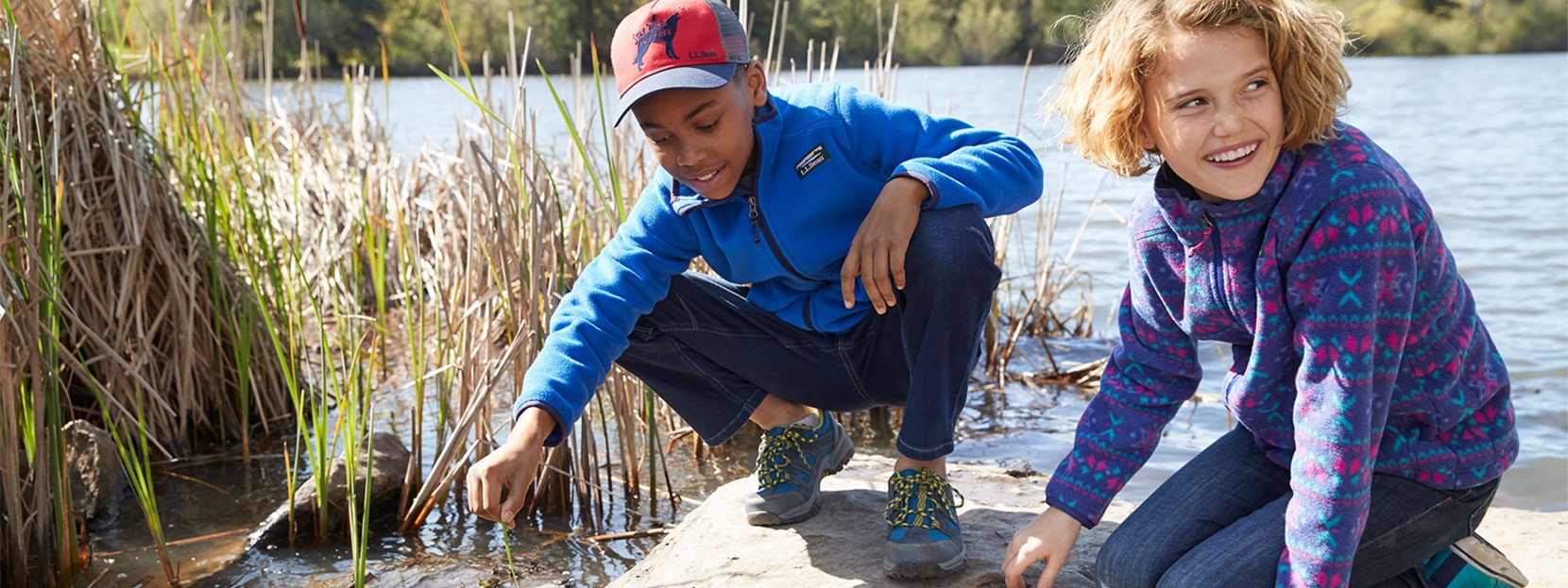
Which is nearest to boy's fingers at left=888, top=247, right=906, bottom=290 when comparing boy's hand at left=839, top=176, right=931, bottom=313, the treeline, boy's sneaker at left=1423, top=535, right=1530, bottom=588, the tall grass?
boy's hand at left=839, top=176, right=931, bottom=313

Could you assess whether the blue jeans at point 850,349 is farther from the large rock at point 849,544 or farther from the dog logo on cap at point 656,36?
the dog logo on cap at point 656,36

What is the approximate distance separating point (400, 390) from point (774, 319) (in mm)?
2236

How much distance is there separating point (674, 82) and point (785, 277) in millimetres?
481

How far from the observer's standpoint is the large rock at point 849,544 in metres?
2.02

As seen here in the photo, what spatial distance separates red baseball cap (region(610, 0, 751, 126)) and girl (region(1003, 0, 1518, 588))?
0.54 m

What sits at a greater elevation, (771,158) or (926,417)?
(771,158)

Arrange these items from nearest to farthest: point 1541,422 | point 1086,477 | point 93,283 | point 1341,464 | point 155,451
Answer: point 1341,464
point 1086,477
point 93,283
point 155,451
point 1541,422

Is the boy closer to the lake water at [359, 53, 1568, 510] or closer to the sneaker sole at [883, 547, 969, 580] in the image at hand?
the sneaker sole at [883, 547, 969, 580]

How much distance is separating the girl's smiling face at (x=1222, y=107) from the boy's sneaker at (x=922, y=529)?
67 centimetres

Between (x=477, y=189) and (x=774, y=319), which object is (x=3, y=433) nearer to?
(x=477, y=189)

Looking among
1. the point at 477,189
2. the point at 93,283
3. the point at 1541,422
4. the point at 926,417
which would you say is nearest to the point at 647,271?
the point at 926,417

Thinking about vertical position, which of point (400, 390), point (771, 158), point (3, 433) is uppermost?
point (771, 158)

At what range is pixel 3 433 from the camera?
2229 millimetres

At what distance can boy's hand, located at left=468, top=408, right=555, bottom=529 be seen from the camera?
1701mm
